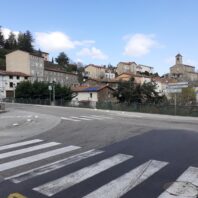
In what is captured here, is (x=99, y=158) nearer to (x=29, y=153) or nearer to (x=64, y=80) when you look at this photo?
(x=29, y=153)

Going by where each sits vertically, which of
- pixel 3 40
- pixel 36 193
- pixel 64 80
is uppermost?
pixel 3 40

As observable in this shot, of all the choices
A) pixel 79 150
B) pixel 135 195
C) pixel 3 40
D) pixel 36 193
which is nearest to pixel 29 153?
pixel 79 150

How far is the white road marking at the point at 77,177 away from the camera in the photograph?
560cm

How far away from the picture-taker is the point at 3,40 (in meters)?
138

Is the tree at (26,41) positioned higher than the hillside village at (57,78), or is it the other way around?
the tree at (26,41)

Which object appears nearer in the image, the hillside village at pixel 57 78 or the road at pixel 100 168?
the road at pixel 100 168

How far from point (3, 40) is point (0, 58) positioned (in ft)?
83.2

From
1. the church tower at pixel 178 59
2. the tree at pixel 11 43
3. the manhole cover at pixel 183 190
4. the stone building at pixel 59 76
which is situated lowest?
the manhole cover at pixel 183 190

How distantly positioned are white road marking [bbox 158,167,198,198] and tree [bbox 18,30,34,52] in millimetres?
136186

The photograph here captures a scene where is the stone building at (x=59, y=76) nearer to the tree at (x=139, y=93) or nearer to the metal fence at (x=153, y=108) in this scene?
the tree at (x=139, y=93)

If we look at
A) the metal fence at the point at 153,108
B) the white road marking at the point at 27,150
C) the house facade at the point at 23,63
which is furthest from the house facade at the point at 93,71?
the white road marking at the point at 27,150

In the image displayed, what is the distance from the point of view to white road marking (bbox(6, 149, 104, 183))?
6.44 metres

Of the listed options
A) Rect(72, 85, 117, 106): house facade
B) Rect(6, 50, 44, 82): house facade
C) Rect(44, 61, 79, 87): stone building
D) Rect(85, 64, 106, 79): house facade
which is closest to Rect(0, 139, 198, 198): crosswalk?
Rect(72, 85, 117, 106): house facade

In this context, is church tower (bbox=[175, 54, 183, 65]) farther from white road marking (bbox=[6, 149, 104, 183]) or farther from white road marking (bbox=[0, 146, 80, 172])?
white road marking (bbox=[6, 149, 104, 183])
